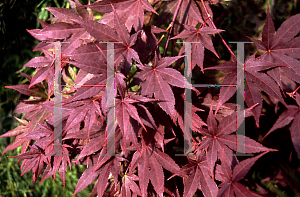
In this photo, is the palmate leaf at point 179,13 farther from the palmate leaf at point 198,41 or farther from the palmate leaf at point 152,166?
the palmate leaf at point 152,166

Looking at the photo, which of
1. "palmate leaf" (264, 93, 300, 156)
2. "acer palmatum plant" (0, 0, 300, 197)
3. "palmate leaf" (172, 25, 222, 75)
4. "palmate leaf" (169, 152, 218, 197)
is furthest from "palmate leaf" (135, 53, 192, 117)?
"palmate leaf" (264, 93, 300, 156)

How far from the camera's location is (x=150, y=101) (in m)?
0.78

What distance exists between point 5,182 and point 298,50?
92.4 inches

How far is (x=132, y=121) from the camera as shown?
73 centimetres

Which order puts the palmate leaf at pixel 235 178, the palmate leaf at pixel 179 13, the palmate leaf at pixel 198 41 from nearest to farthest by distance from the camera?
the palmate leaf at pixel 235 178, the palmate leaf at pixel 198 41, the palmate leaf at pixel 179 13

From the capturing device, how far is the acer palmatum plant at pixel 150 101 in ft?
2.36

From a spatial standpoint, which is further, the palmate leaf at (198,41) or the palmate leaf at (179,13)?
the palmate leaf at (179,13)

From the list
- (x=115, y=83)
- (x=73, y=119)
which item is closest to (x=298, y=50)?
(x=115, y=83)

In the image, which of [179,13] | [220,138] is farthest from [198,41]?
[220,138]

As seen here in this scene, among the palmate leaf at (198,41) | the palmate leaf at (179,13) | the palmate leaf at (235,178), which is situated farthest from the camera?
the palmate leaf at (179,13)

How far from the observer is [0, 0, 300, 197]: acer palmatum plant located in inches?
28.3

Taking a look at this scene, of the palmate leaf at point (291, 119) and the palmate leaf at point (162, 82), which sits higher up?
the palmate leaf at point (162, 82)

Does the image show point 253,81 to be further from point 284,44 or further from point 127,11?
point 127,11

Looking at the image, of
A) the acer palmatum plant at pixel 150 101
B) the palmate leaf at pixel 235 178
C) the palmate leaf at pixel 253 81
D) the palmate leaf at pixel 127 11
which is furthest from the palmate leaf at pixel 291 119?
the palmate leaf at pixel 127 11
